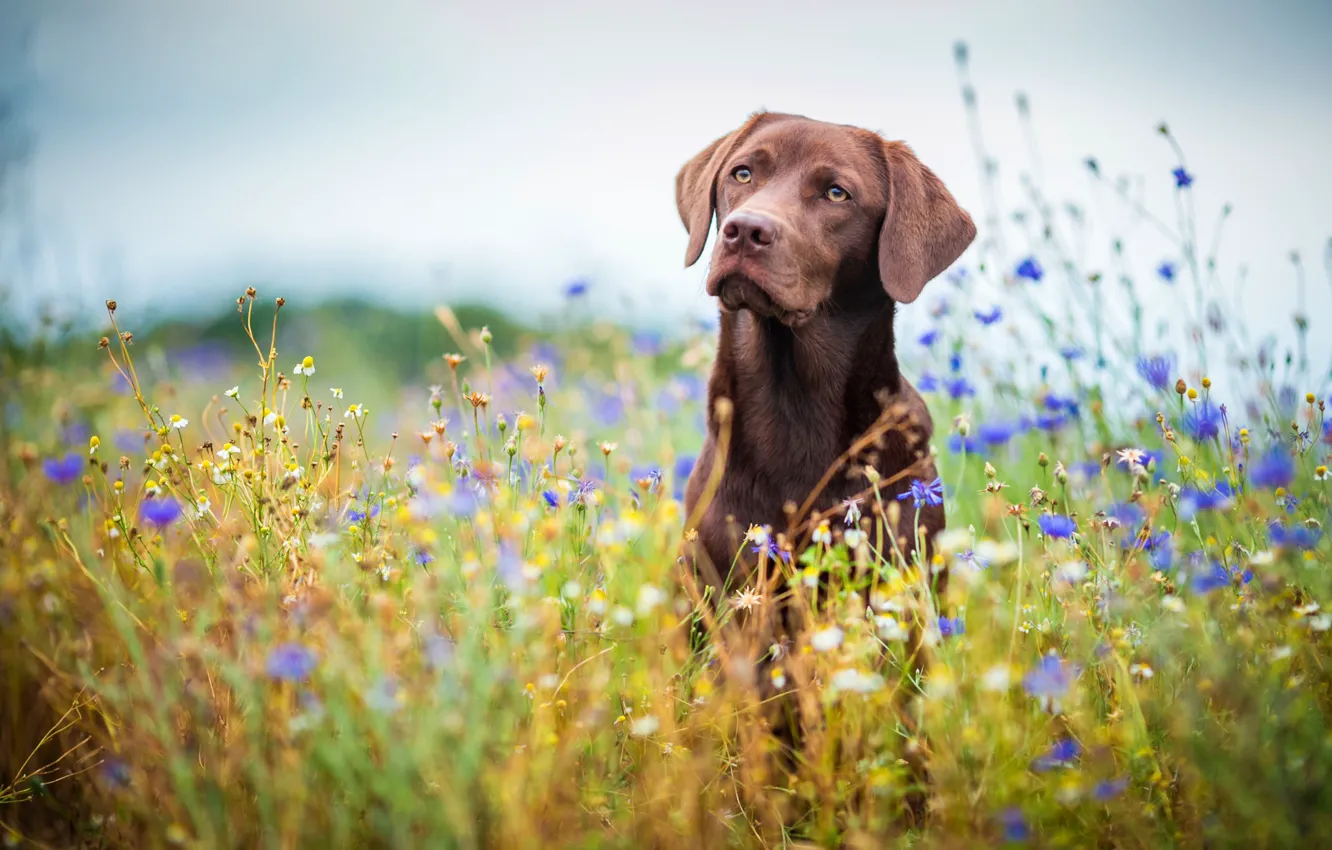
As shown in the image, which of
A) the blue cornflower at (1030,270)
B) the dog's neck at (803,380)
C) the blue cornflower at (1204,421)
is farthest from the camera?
the blue cornflower at (1030,270)

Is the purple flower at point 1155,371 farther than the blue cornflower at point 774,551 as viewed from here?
Yes

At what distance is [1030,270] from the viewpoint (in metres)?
3.62

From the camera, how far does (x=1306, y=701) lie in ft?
5.84

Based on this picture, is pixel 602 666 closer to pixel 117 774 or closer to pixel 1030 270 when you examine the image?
pixel 117 774

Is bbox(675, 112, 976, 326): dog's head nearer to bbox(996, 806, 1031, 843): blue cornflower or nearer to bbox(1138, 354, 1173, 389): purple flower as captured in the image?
bbox(1138, 354, 1173, 389): purple flower

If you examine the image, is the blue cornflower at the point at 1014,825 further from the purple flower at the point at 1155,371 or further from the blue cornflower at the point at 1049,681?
the purple flower at the point at 1155,371

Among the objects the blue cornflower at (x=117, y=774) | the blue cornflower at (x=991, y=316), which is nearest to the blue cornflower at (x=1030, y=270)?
the blue cornflower at (x=991, y=316)

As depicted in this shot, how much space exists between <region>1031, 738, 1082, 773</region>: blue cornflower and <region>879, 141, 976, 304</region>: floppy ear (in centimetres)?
141

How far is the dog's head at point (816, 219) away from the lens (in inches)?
107

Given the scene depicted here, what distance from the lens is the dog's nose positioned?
2.67 m

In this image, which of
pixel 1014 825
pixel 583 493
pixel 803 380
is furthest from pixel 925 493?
pixel 1014 825

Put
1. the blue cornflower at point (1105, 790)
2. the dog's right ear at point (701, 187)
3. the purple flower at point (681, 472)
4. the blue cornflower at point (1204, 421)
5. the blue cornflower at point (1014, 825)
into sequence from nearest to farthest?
1. the blue cornflower at point (1014, 825)
2. the blue cornflower at point (1105, 790)
3. the blue cornflower at point (1204, 421)
4. the dog's right ear at point (701, 187)
5. the purple flower at point (681, 472)

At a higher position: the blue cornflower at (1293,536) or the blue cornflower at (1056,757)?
the blue cornflower at (1293,536)

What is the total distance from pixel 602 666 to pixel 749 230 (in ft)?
4.23
